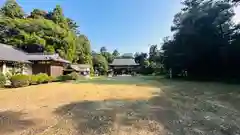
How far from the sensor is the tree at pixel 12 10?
124 feet

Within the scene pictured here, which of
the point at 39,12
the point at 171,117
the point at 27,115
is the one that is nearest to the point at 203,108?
the point at 171,117

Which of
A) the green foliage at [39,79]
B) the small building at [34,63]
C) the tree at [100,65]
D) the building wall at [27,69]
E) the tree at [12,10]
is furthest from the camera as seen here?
the tree at [100,65]

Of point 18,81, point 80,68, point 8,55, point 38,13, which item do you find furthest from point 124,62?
point 18,81

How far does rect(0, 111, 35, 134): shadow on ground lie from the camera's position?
18.1 ft

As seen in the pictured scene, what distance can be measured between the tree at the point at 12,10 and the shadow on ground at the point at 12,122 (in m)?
35.3

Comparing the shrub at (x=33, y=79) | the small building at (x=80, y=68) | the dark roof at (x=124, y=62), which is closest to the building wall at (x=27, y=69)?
the shrub at (x=33, y=79)

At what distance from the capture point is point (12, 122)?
6.16 metres

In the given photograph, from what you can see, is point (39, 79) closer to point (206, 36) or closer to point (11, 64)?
point (11, 64)

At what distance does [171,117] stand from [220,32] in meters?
17.9

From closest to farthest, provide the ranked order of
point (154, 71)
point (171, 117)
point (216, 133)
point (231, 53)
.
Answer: point (216, 133) → point (171, 117) → point (231, 53) → point (154, 71)

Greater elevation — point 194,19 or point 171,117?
point 194,19

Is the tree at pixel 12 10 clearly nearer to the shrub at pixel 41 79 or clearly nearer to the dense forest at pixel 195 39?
the dense forest at pixel 195 39

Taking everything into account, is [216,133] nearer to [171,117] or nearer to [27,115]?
[171,117]

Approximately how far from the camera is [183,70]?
28500 mm
